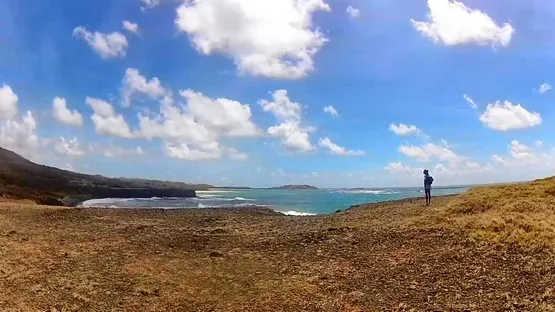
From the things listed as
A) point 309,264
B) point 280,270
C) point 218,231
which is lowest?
point 280,270

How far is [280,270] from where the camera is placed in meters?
16.1

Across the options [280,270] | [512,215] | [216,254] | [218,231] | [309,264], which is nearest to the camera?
[280,270]

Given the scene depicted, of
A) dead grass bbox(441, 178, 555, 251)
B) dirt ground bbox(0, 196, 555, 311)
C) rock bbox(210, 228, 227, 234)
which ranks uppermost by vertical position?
dead grass bbox(441, 178, 555, 251)

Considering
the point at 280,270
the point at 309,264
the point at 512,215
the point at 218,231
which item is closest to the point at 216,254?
the point at 280,270

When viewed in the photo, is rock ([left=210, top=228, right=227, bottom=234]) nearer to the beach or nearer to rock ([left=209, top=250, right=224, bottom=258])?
the beach

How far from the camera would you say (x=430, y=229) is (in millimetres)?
19406

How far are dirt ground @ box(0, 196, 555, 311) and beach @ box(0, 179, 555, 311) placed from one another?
42 mm

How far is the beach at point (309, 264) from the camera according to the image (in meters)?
13.0

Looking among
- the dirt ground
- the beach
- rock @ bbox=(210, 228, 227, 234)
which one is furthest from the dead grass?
rock @ bbox=(210, 228, 227, 234)

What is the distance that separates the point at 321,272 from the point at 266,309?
335 cm

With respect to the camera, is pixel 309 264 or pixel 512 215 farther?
pixel 512 215

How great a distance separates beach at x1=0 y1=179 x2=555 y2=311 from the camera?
13.0 meters

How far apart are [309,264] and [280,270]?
108 cm

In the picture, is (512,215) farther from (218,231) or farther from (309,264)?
(218,231)
